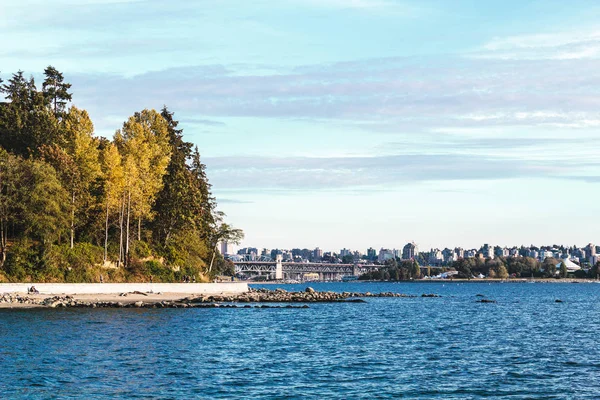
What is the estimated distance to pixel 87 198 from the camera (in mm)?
99312

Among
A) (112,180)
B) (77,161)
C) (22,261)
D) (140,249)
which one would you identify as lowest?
(22,261)

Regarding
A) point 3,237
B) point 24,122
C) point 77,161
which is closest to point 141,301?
point 3,237

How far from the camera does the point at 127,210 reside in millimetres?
104812

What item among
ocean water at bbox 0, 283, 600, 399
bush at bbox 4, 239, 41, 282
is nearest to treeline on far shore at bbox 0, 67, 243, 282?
bush at bbox 4, 239, 41, 282

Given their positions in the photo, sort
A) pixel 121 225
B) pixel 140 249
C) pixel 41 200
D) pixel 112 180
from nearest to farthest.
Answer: pixel 41 200
pixel 121 225
pixel 112 180
pixel 140 249

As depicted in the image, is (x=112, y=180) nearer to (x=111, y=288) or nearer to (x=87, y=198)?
(x=87, y=198)

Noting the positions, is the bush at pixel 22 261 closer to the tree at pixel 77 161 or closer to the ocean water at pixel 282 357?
the tree at pixel 77 161

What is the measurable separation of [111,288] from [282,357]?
48850mm

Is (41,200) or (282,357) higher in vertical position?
(41,200)

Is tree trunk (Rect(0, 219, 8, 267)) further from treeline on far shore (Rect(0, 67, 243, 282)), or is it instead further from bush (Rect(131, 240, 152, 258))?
bush (Rect(131, 240, 152, 258))

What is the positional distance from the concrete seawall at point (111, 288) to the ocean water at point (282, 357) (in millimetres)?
10907

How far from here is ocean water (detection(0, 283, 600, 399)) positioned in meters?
37.8

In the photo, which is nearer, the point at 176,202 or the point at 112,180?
the point at 112,180

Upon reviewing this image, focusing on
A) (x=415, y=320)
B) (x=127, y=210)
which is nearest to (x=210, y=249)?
(x=127, y=210)
